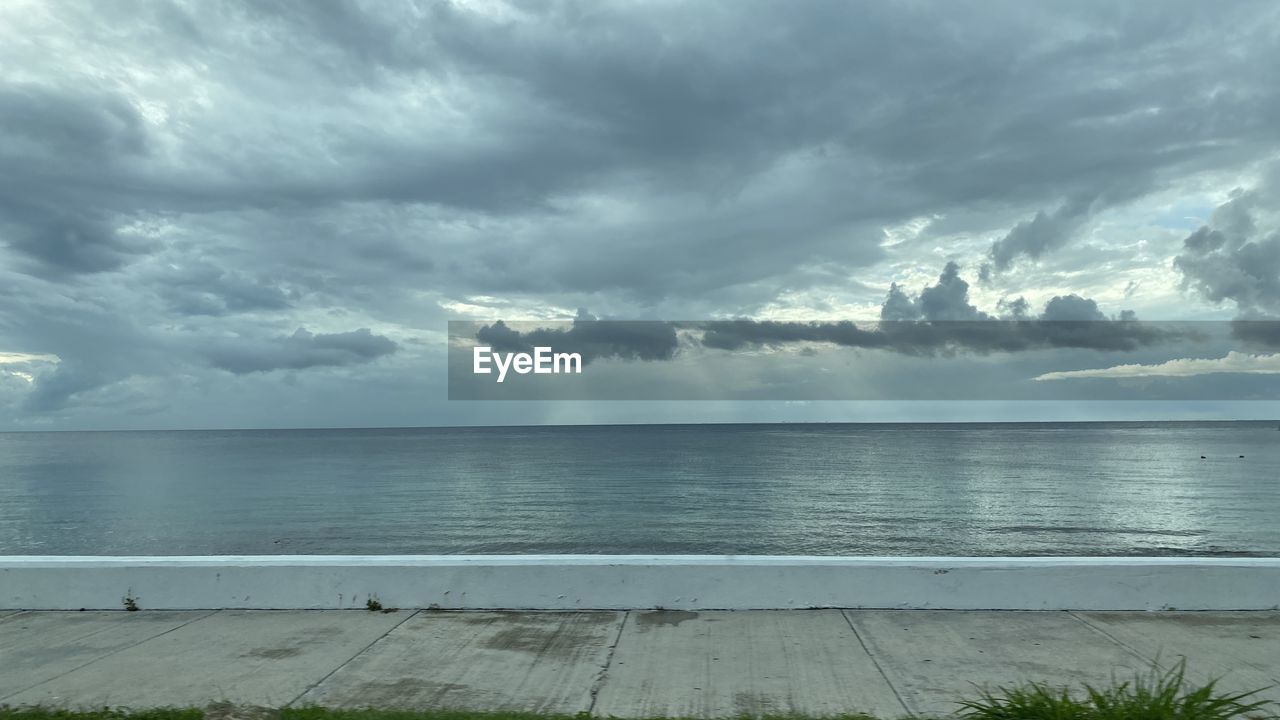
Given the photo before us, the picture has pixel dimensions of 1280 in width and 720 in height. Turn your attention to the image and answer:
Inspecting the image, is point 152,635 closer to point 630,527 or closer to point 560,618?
point 560,618

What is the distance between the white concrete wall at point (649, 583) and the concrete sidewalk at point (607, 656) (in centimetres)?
15

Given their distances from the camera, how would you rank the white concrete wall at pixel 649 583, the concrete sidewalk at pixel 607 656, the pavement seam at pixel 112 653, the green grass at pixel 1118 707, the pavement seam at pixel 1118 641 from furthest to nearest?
the white concrete wall at pixel 649 583 < the pavement seam at pixel 1118 641 < the pavement seam at pixel 112 653 < the concrete sidewalk at pixel 607 656 < the green grass at pixel 1118 707

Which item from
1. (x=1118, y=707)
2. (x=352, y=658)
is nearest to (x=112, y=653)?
(x=352, y=658)

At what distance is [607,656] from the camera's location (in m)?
6.09

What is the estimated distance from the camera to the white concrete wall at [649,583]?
7266 millimetres

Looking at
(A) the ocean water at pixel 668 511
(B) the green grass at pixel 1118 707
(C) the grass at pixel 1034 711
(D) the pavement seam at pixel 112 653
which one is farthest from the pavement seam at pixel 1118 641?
(A) the ocean water at pixel 668 511

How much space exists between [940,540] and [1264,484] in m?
35.4

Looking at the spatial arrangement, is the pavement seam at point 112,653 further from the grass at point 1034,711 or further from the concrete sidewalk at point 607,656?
the grass at point 1034,711

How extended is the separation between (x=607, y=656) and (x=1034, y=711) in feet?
9.40

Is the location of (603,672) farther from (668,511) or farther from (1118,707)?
(668,511)

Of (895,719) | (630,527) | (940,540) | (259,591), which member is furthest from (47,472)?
(895,719)

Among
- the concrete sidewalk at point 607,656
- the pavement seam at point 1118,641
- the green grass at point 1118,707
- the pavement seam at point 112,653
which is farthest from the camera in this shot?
the pavement seam at point 1118,641

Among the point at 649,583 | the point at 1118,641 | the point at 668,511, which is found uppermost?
the point at 649,583

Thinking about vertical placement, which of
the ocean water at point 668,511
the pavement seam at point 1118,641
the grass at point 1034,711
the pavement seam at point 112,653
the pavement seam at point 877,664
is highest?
the grass at point 1034,711
